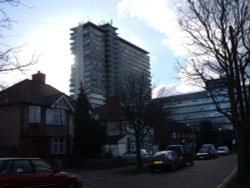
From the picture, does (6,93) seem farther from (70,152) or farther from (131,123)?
(70,152)

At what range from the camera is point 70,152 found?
132 feet

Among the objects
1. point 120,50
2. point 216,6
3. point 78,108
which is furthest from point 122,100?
point 120,50

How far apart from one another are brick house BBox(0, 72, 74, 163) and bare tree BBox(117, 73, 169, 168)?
7.05 metres

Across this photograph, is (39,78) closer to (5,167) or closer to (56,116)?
(56,116)

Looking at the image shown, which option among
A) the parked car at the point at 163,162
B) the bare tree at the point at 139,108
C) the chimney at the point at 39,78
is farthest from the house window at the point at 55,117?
the parked car at the point at 163,162

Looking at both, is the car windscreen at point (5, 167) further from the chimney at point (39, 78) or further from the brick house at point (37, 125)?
the chimney at point (39, 78)

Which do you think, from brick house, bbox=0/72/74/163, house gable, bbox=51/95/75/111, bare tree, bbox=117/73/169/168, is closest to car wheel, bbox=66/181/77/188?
bare tree, bbox=117/73/169/168

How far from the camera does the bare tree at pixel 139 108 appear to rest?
109 ft

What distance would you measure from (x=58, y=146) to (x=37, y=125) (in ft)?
12.2

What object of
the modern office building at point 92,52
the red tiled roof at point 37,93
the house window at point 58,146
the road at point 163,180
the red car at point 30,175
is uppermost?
the modern office building at point 92,52

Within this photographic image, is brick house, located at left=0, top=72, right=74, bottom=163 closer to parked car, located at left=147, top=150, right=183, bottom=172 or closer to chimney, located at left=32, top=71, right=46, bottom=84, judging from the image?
chimney, located at left=32, top=71, right=46, bottom=84

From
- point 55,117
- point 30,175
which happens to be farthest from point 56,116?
point 30,175

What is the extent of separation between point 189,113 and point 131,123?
4319 inches

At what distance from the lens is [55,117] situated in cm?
3881
